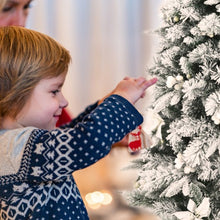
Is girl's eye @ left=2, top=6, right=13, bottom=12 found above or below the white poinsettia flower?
above

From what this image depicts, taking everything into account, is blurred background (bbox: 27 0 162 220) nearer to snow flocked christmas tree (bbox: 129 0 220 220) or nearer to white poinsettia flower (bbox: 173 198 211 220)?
snow flocked christmas tree (bbox: 129 0 220 220)

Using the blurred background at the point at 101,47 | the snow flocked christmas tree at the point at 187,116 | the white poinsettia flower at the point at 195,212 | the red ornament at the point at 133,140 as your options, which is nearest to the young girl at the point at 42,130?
the red ornament at the point at 133,140

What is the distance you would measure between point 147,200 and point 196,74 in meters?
0.58

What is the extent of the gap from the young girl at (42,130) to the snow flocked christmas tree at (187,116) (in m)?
0.38

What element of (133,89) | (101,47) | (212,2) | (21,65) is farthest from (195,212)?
(101,47)

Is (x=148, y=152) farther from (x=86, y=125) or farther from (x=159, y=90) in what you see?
(x=86, y=125)

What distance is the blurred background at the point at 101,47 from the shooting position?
275 centimetres

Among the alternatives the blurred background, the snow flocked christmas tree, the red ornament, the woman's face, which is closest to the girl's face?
the red ornament

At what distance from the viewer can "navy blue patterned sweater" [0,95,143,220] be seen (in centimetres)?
91

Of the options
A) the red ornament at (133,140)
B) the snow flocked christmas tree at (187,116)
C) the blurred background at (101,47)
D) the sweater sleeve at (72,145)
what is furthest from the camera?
the blurred background at (101,47)

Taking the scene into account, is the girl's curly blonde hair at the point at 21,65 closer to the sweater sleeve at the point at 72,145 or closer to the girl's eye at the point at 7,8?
the sweater sleeve at the point at 72,145

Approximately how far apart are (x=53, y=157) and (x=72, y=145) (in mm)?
53

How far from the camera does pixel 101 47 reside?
2807mm

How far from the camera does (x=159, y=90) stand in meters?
1.51
